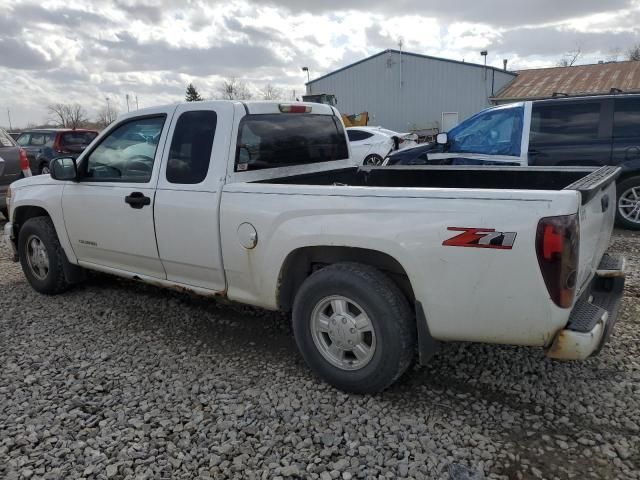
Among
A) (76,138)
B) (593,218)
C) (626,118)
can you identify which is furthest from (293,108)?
(76,138)

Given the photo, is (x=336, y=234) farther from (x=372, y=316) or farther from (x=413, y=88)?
(x=413, y=88)

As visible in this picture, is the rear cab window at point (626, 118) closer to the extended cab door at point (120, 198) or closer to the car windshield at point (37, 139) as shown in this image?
the extended cab door at point (120, 198)

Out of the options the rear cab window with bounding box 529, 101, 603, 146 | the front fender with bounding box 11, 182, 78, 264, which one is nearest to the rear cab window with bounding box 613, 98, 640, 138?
the rear cab window with bounding box 529, 101, 603, 146

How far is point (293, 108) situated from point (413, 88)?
28.3 metres

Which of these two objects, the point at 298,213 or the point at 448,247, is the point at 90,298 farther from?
the point at 448,247

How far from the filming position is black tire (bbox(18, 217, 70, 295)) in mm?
5000

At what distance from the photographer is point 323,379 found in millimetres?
3307

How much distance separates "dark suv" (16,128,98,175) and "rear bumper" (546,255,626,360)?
569 inches

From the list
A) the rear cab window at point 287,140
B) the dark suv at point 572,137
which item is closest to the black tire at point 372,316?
the rear cab window at point 287,140

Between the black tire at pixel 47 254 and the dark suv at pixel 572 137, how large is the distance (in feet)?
18.8

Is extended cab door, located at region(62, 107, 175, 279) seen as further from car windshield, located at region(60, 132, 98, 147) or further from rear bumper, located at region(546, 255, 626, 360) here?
car windshield, located at region(60, 132, 98, 147)

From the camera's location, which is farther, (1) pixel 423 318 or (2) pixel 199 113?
(2) pixel 199 113

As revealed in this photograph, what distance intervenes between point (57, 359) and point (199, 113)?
2084 millimetres

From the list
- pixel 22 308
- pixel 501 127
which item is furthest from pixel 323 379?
pixel 501 127
